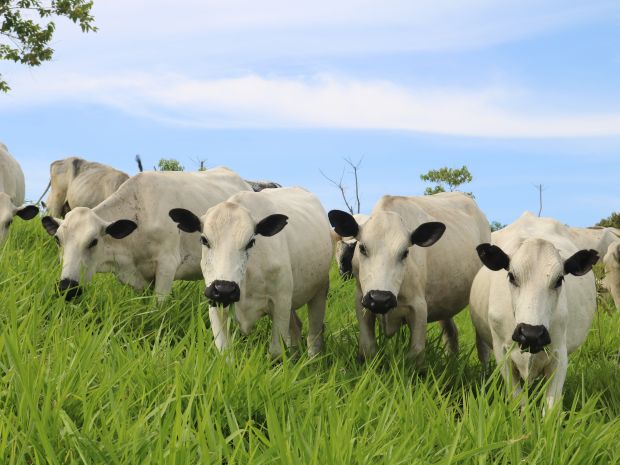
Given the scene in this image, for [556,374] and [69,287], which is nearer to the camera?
[556,374]

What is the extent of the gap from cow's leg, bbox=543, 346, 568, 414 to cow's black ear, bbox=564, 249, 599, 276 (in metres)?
0.66

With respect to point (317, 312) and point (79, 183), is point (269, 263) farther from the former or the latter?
point (79, 183)

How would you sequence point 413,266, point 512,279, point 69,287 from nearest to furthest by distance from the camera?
point 512,279 < point 69,287 < point 413,266

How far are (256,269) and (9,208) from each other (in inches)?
176

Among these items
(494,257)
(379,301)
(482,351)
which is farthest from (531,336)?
(482,351)

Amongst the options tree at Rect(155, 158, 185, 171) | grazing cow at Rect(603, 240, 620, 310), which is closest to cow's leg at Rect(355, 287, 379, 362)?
grazing cow at Rect(603, 240, 620, 310)

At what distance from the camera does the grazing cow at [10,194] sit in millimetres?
10054

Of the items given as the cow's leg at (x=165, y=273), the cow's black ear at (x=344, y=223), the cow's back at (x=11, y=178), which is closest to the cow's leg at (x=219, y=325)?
the cow's black ear at (x=344, y=223)

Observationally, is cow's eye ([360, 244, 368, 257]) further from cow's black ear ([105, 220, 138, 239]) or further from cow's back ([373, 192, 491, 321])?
cow's black ear ([105, 220, 138, 239])

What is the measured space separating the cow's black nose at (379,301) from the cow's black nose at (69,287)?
2.72m

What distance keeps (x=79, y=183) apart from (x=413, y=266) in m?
7.66

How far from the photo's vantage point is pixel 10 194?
14.0 m

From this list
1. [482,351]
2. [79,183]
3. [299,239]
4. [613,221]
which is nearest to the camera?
[299,239]

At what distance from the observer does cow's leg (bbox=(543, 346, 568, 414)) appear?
640 centimetres
